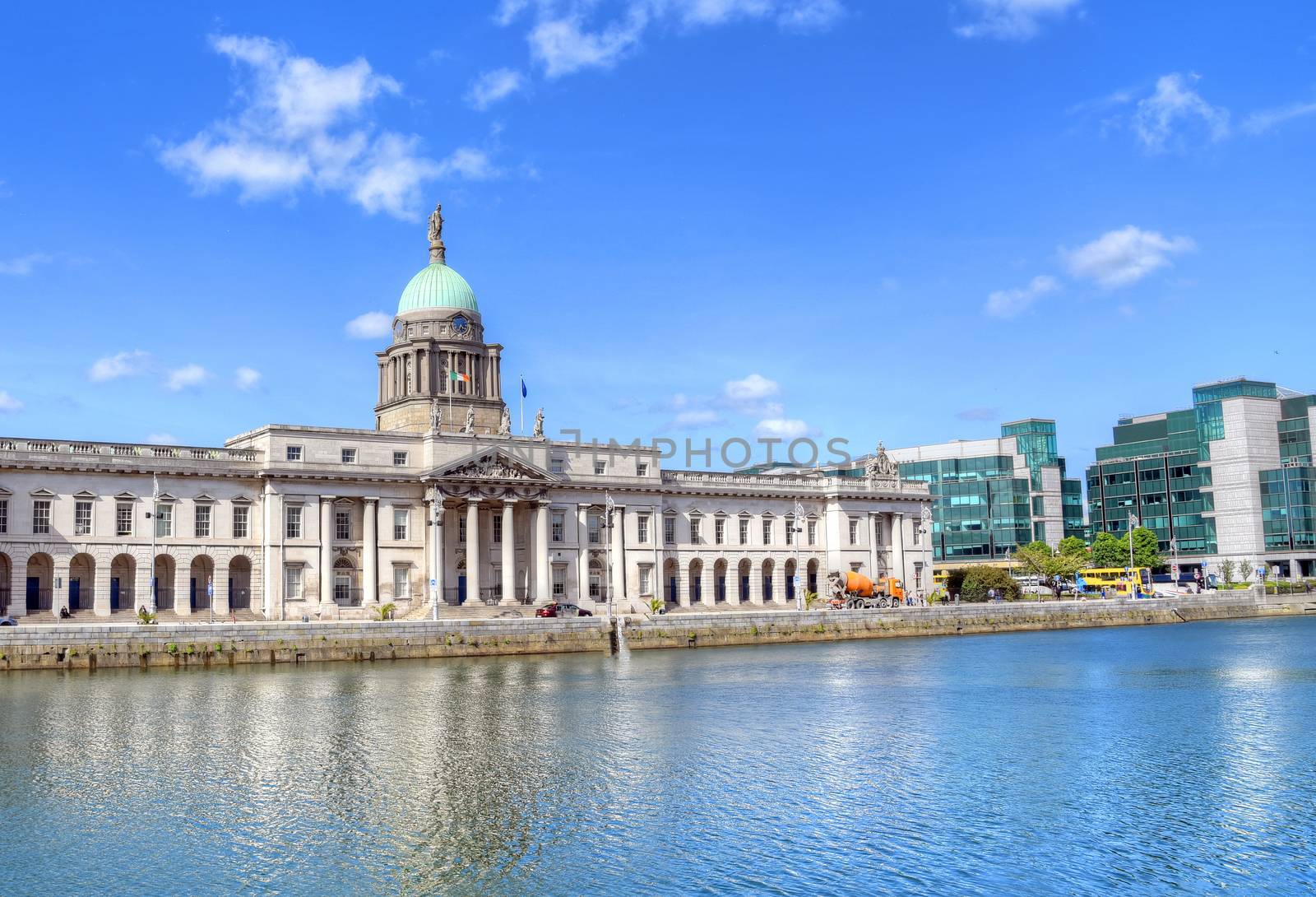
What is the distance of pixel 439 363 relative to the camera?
330ft

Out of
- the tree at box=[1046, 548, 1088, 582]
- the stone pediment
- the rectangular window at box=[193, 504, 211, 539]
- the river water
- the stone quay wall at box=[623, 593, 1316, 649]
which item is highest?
the stone pediment

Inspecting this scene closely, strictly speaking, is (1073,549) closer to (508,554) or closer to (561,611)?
(508,554)

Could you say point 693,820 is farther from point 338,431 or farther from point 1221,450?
point 1221,450

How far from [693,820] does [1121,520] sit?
151 metres

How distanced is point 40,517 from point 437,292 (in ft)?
118

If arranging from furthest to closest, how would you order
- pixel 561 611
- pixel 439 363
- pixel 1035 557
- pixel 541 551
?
1. pixel 1035 557
2. pixel 439 363
3. pixel 541 551
4. pixel 561 611

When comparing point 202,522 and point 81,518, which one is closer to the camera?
point 81,518

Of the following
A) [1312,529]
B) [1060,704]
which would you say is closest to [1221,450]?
[1312,529]

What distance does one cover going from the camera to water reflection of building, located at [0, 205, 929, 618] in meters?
79.1

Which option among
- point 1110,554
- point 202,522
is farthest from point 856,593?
point 1110,554

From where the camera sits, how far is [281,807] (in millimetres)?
28609

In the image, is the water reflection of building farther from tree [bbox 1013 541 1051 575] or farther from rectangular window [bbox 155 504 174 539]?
tree [bbox 1013 541 1051 575]

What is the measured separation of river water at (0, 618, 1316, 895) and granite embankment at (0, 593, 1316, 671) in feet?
17.7

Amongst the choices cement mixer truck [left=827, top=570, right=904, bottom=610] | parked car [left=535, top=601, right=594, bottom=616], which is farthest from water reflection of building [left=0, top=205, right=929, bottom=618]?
cement mixer truck [left=827, top=570, right=904, bottom=610]
